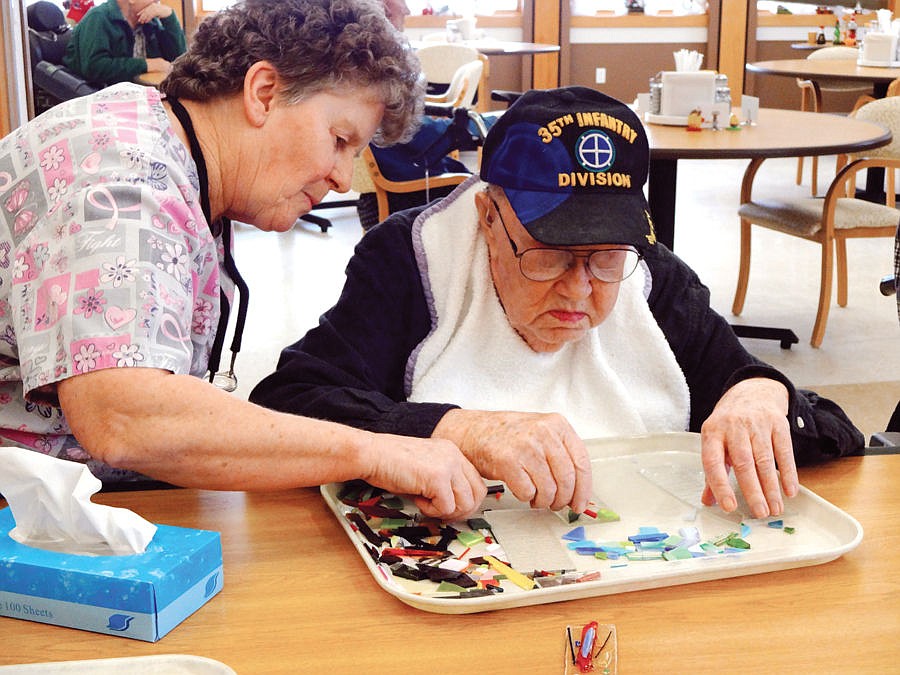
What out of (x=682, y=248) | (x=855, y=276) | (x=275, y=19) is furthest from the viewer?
(x=682, y=248)

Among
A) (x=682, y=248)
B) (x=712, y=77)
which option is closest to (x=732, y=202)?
(x=682, y=248)

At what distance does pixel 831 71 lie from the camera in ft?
20.7

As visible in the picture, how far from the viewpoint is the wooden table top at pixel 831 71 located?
20.1 feet

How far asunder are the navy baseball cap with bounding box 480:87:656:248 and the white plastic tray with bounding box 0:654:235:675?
2.37 feet

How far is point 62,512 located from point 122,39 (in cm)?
611

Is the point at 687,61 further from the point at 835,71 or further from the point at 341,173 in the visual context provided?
the point at 341,173

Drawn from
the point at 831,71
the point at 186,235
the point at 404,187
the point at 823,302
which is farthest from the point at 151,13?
the point at 186,235

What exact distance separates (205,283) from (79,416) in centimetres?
34

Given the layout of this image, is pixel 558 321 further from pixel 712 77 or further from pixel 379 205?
pixel 379 205

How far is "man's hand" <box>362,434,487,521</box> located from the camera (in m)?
1.17

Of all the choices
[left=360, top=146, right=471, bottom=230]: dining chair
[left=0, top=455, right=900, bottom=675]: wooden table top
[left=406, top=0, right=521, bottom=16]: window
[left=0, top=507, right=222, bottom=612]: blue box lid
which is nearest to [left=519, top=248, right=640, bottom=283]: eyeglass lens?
[left=0, top=455, right=900, bottom=675]: wooden table top

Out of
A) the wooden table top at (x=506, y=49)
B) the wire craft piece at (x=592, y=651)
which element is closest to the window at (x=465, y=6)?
the wooden table top at (x=506, y=49)

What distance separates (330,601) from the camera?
1045mm

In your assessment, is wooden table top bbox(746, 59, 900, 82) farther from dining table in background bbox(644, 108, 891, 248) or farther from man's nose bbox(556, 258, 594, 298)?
man's nose bbox(556, 258, 594, 298)
